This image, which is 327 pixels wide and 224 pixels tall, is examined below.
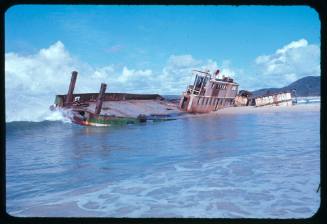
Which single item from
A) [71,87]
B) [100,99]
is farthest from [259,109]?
[71,87]

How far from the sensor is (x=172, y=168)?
6648mm

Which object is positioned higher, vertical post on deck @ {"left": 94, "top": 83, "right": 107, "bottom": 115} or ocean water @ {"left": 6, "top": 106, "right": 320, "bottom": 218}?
vertical post on deck @ {"left": 94, "top": 83, "right": 107, "bottom": 115}

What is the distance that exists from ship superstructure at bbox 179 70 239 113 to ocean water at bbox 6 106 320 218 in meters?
0.44

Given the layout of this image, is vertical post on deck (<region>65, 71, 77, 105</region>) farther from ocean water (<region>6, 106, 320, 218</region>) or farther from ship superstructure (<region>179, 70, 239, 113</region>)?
ship superstructure (<region>179, 70, 239, 113</region>)

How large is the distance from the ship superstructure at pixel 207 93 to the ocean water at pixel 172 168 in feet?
1.44

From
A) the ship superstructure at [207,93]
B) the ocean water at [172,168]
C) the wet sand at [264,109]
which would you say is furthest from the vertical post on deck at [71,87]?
the wet sand at [264,109]

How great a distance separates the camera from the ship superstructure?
7951mm

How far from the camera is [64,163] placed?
7.11 meters

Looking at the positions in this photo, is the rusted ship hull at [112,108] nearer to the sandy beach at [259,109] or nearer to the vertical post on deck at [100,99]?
the vertical post on deck at [100,99]

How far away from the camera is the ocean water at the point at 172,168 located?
4109mm

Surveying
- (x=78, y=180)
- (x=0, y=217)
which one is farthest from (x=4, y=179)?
(x=78, y=180)

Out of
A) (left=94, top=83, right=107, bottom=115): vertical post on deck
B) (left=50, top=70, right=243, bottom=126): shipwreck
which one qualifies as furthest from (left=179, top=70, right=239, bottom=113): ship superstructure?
(left=94, top=83, right=107, bottom=115): vertical post on deck

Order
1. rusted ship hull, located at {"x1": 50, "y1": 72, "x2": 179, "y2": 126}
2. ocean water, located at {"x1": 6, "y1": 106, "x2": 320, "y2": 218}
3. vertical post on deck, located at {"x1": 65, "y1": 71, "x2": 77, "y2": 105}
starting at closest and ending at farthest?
ocean water, located at {"x1": 6, "y1": 106, "x2": 320, "y2": 218}, vertical post on deck, located at {"x1": 65, "y1": 71, "x2": 77, "y2": 105}, rusted ship hull, located at {"x1": 50, "y1": 72, "x2": 179, "y2": 126}
